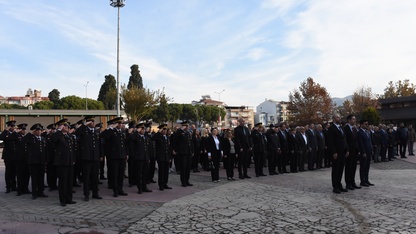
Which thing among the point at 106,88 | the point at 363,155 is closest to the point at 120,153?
the point at 363,155

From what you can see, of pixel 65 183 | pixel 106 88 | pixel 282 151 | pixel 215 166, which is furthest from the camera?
pixel 106 88

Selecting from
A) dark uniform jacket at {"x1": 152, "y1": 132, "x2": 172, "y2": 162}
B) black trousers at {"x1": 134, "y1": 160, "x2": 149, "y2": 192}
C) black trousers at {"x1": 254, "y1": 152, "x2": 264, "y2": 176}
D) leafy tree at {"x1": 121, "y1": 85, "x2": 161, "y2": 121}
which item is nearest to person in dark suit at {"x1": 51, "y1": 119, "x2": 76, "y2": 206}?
black trousers at {"x1": 134, "y1": 160, "x2": 149, "y2": 192}

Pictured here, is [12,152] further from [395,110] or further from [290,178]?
[395,110]

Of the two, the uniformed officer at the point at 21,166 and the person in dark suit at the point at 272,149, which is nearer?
the uniformed officer at the point at 21,166

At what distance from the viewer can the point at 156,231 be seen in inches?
224

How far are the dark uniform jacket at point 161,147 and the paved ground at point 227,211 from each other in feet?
3.16

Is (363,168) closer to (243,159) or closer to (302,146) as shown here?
(243,159)

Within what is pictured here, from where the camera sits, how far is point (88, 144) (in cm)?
848

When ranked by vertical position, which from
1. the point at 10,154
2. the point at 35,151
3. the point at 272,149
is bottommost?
the point at 272,149

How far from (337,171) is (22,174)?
28.3 feet

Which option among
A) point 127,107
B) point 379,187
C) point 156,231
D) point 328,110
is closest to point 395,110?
point 328,110

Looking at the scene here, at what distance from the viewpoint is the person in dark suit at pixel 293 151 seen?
14.0m

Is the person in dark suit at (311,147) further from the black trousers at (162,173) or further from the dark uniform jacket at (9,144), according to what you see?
the dark uniform jacket at (9,144)

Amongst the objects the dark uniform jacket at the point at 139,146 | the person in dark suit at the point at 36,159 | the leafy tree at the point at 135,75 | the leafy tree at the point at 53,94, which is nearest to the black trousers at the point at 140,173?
the dark uniform jacket at the point at 139,146
